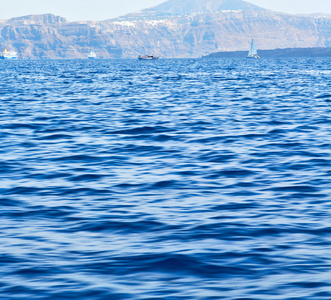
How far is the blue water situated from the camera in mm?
8469

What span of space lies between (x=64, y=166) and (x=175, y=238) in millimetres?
7637

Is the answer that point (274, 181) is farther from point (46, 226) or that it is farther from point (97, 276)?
point (97, 276)

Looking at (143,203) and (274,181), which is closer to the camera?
(143,203)

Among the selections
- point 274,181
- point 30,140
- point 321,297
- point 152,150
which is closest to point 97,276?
point 321,297

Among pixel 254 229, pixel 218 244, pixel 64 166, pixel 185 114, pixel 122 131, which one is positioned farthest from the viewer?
pixel 185 114

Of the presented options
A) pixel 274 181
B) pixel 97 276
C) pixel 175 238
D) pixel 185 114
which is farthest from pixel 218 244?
pixel 185 114

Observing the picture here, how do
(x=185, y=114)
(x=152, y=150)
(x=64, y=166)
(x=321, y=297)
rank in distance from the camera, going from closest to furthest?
(x=321, y=297), (x=64, y=166), (x=152, y=150), (x=185, y=114)

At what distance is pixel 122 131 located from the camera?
25.7 metres

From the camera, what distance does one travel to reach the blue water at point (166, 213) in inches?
333

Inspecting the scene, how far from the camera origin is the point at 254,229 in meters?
10.9

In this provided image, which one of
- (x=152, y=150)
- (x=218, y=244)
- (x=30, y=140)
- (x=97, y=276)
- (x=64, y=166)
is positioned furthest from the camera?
(x=30, y=140)

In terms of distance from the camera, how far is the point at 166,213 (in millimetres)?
12062

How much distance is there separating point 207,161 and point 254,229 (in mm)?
7291

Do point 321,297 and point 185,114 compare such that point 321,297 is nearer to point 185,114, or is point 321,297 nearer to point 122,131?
point 122,131
